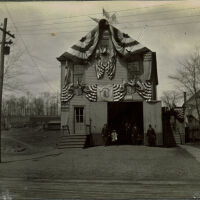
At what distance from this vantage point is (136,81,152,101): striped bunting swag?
68.8ft

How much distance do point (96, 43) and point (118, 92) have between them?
4252 millimetres

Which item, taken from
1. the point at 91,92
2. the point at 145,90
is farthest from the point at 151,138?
the point at 91,92

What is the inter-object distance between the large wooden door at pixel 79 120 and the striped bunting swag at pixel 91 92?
1065 mm

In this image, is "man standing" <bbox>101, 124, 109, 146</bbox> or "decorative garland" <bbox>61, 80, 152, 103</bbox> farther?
"decorative garland" <bbox>61, 80, 152, 103</bbox>

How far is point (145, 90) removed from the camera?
2102cm

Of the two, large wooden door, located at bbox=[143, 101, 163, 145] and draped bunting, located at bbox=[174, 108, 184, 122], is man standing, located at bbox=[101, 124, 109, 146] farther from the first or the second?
draped bunting, located at bbox=[174, 108, 184, 122]

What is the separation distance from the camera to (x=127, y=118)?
85.5 feet

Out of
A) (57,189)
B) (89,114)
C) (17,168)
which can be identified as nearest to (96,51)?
(89,114)

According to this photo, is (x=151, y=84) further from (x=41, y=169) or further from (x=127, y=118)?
(x=41, y=169)

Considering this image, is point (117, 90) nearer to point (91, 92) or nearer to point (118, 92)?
point (118, 92)

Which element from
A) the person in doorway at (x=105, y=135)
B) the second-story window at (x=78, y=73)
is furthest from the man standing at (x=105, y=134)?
the second-story window at (x=78, y=73)

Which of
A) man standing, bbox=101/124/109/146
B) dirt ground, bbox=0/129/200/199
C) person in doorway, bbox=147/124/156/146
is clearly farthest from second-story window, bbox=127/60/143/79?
dirt ground, bbox=0/129/200/199

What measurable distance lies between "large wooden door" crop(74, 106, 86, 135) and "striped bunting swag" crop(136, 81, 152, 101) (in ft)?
15.8

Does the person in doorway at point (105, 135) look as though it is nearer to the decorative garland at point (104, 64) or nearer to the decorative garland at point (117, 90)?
the decorative garland at point (117, 90)
